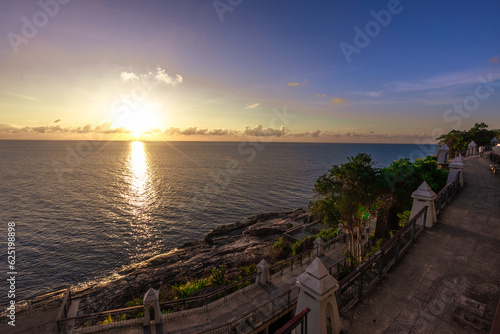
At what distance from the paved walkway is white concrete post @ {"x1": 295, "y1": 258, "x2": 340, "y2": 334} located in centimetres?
71

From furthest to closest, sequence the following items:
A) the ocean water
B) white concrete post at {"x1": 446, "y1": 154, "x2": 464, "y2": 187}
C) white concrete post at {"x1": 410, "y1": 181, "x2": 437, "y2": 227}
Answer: the ocean water, white concrete post at {"x1": 446, "y1": 154, "x2": 464, "y2": 187}, white concrete post at {"x1": 410, "y1": 181, "x2": 437, "y2": 227}

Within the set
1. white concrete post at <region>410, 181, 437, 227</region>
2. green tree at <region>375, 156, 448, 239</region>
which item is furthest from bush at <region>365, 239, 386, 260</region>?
white concrete post at <region>410, 181, 437, 227</region>

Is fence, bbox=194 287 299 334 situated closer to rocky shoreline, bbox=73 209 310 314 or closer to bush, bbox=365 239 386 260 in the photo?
bush, bbox=365 239 386 260

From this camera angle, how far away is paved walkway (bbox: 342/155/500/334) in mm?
5227

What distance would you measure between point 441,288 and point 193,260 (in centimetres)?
2690

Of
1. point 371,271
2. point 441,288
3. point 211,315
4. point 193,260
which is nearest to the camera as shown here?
point 441,288

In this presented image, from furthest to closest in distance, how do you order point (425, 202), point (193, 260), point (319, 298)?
point (193, 260)
point (425, 202)
point (319, 298)

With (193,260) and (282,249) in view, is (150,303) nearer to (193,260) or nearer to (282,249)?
(193,260)

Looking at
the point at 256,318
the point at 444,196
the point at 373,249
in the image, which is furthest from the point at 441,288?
the point at 373,249

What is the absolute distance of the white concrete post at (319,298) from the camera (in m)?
4.45

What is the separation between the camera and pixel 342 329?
5.11 meters

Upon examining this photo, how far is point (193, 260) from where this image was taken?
2841 centimetres

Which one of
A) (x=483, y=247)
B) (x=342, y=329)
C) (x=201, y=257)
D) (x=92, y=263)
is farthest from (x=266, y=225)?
(x=342, y=329)

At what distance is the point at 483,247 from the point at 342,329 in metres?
7.35
